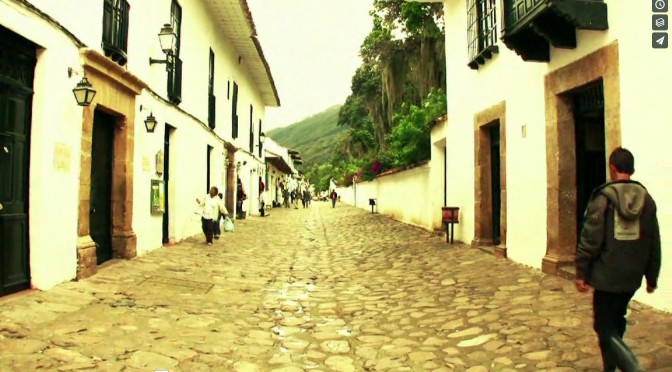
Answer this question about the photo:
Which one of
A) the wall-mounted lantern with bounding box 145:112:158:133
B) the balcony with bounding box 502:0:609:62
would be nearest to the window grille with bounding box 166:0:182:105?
the wall-mounted lantern with bounding box 145:112:158:133

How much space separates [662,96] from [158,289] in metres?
5.74

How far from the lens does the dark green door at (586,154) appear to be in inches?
246

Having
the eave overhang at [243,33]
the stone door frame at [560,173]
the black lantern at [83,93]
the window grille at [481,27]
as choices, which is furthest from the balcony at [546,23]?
the eave overhang at [243,33]

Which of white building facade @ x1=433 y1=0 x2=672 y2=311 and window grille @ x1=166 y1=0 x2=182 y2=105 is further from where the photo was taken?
window grille @ x1=166 y1=0 x2=182 y2=105

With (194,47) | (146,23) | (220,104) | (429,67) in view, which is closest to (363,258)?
(146,23)

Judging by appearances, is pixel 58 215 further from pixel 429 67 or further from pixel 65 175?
pixel 429 67

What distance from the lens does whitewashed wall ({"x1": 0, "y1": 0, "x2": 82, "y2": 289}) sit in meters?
5.19

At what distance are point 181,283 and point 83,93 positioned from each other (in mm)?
2643

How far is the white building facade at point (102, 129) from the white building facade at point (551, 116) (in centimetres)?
535

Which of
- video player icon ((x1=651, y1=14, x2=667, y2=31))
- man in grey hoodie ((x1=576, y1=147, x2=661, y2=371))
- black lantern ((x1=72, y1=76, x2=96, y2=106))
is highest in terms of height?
video player icon ((x1=651, y1=14, x2=667, y2=31))

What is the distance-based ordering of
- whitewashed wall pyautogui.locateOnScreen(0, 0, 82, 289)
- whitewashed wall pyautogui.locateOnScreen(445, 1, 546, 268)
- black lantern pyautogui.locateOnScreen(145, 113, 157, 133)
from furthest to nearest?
black lantern pyautogui.locateOnScreen(145, 113, 157, 133) → whitewashed wall pyautogui.locateOnScreen(445, 1, 546, 268) → whitewashed wall pyautogui.locateOnScreen(0, 0, 82, 289)

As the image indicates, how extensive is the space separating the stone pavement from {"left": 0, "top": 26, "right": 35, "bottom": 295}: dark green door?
330mm

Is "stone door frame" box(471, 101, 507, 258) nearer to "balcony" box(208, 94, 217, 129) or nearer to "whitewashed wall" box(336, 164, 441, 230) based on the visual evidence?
"whitewashed wall" box(336, 164, 441, 230)

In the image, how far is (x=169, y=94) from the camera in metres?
9.77
